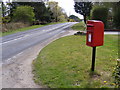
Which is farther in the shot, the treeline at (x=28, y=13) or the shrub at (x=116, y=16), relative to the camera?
the treeline at (x=28, y=13)

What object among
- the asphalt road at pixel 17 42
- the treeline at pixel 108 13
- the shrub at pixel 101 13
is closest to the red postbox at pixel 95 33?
the asphalt road at pixel 17 42

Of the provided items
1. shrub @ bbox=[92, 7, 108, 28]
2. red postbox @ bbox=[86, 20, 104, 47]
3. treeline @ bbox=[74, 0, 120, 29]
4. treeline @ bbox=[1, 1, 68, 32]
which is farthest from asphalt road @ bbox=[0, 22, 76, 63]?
treeline @ bbox=[74, 0, 120, 29]

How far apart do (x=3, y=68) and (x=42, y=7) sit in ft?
136

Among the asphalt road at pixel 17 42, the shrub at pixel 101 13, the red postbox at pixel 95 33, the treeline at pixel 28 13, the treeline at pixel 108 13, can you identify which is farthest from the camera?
the treeline at pixel 28 13

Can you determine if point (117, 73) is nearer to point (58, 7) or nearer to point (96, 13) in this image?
point (96, 13)

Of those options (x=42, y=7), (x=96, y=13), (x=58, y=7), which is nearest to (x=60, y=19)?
(x=58, y=7)

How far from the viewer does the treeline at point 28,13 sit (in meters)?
31.7

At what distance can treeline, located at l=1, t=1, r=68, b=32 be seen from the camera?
3172cm

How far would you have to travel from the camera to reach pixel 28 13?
33.1 m

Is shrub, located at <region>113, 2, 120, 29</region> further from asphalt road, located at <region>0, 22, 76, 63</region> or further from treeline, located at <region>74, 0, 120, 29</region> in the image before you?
asphalt road, located at <region>0, 22, 76, 63</region>

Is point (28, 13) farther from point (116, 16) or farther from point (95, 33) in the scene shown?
point (95, 33)

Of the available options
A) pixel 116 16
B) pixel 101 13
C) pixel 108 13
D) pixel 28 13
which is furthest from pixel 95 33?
pixel 28 13

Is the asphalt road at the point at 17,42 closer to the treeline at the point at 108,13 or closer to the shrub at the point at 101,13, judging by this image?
the shrub at the point at 101,13

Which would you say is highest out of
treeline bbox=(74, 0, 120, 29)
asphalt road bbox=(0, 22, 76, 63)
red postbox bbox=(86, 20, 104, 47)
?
treeline bbox=(74, 0, 120, 29)
